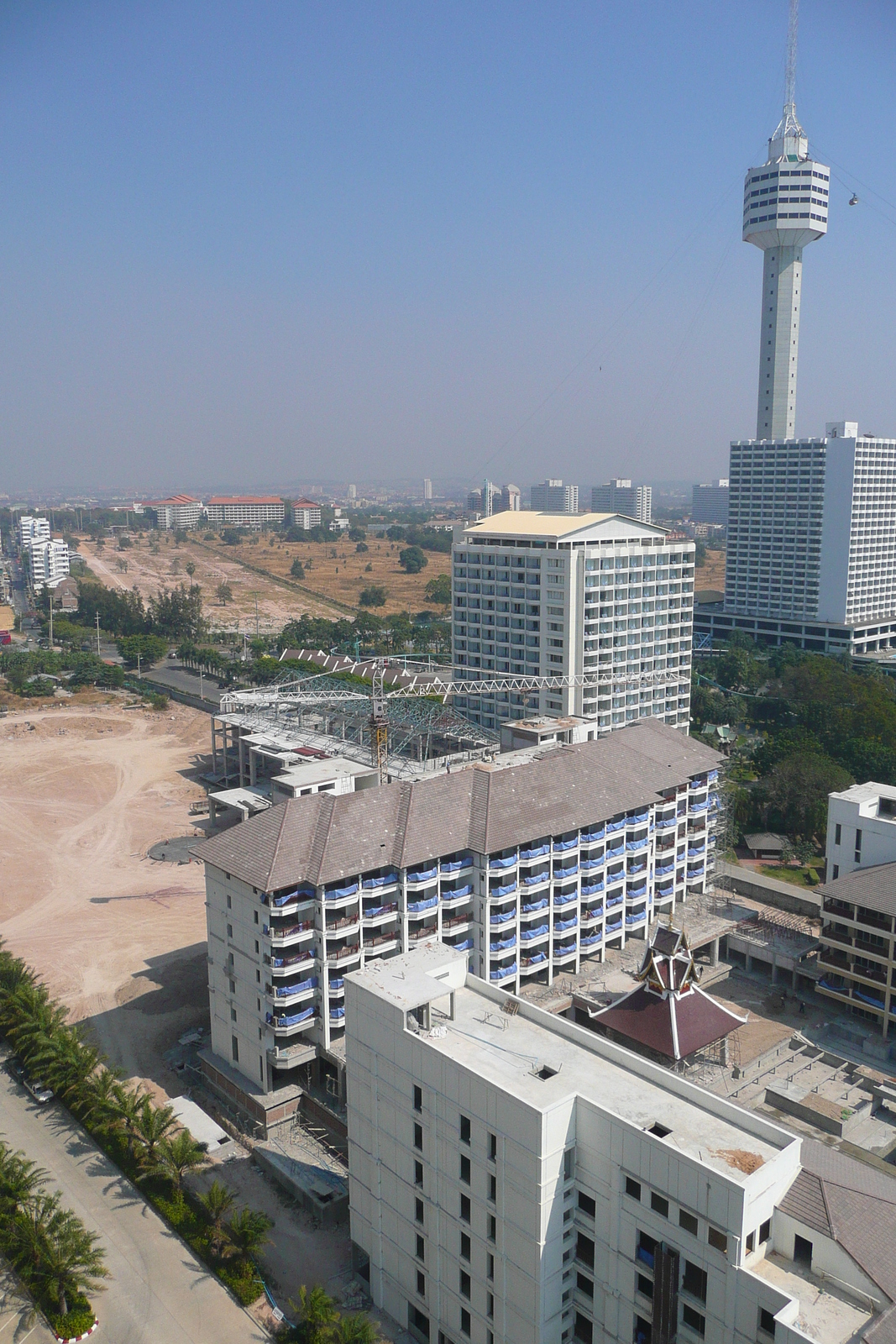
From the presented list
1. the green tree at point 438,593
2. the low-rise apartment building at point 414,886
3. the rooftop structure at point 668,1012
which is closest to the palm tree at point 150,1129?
the low-rise apartment building at point 414,886

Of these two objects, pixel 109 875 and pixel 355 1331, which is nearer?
pixel 355 1331

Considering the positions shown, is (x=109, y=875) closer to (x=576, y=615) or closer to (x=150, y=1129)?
(x=150, y=1129)

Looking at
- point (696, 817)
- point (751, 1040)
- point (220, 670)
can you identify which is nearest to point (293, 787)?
point (696, 817)

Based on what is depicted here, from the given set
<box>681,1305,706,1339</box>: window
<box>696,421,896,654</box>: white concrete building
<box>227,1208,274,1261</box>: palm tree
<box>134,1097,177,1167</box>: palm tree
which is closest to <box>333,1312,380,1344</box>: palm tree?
<box>227,1208,274,1261</box>: palm tree

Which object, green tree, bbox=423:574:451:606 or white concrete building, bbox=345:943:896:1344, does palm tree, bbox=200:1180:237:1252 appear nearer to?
white concrete building, bbox=345:943:896:1344

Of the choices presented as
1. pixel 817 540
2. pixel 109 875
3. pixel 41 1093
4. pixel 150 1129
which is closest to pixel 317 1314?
pixel 150 1129

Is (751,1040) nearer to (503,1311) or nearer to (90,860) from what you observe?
(503,1311)

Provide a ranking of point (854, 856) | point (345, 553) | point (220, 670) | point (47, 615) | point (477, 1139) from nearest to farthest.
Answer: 1. point (477, 1139)
2. point (854, 856)
3. point (220, 670)
4. point (47, 615)
5. point (345, 553)
